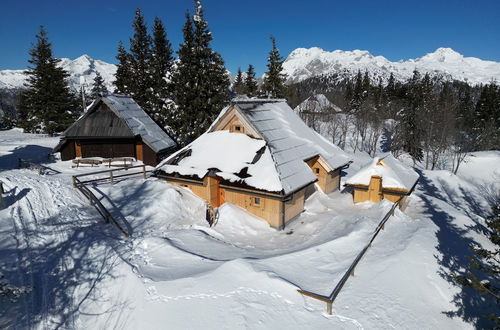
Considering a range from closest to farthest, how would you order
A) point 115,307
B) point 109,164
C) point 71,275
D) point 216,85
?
point 115,307 → point 71,275 → point 109,164 → point 216,85

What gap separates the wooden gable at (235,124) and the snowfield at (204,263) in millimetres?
5482

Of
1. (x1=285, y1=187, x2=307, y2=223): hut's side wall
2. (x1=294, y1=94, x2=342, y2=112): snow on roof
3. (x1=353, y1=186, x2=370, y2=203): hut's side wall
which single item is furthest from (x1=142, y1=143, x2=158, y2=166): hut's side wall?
(x1=294, y1=94, x2=342, y2=112): snow on roof

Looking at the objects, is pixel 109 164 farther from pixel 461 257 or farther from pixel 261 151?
pixel 461 257

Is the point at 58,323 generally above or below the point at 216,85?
below

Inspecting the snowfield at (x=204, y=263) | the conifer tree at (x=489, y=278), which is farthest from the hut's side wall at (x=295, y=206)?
the conifer tree at (x=489, y=278)

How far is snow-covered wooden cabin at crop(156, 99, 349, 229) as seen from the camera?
55.2 feet

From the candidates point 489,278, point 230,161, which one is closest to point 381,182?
point 489,278

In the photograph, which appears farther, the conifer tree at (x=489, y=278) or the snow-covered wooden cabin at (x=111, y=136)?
the snow-covered wooden cabin at (x=111, y=136)

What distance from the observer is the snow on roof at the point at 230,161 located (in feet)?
55.2

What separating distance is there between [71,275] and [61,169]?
600 inches

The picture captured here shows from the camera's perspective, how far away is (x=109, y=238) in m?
12.7

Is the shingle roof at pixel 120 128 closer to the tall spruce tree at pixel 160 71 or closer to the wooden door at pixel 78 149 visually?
the wooden door at pixel 78 149

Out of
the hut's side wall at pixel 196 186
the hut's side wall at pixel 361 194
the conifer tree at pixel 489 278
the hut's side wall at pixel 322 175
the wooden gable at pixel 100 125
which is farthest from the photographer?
the wooden gable at pixel 100 125

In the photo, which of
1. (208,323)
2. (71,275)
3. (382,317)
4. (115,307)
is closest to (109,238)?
(71,275)
